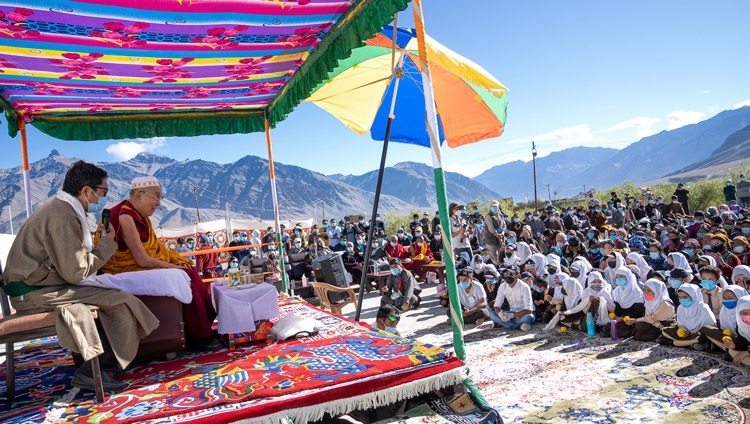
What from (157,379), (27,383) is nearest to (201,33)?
(157,379)

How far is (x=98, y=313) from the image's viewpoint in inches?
129

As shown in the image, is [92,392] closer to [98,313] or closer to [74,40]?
[98,313]

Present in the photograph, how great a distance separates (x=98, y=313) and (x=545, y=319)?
6725mm

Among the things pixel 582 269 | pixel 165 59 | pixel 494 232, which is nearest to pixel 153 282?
pixel 165 59

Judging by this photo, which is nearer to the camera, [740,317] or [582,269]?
[740,317]

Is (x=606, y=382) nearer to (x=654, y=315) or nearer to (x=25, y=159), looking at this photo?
(x=654, y=315)

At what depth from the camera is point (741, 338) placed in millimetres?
5312

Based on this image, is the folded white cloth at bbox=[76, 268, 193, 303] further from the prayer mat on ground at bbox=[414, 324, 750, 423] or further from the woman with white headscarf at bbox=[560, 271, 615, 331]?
the woman with white headscarf at bbox=[560, 271, 615, 331]

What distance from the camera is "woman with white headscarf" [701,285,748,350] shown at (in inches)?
217

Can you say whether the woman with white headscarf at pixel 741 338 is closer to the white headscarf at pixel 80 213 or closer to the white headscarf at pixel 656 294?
the white headscarf at pixel 656 294

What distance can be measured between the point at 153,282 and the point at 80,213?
2.46 ft

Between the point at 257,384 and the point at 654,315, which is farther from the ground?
the point at 257,384

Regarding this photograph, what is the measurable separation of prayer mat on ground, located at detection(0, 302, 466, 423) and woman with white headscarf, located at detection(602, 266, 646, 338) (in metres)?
4.35

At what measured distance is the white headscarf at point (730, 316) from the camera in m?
5.52
